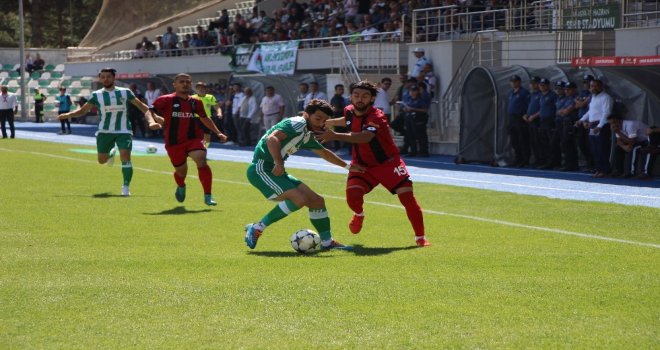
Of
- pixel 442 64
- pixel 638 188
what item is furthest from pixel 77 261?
pixel 442 64

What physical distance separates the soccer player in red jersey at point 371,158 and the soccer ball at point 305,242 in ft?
3.81

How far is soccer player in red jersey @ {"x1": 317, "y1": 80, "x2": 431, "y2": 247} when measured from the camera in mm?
11852

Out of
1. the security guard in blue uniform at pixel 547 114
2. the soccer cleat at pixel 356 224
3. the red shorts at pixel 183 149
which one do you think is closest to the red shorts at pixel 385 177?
the soccer cleat at pixel 356 224

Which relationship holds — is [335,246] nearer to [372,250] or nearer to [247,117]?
[372,250]

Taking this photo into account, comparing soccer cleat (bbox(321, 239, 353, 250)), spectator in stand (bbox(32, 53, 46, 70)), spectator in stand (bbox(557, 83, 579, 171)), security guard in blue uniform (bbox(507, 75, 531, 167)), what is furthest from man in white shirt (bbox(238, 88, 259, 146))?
spectator in stand (bbox(32, 53, 46, 70))

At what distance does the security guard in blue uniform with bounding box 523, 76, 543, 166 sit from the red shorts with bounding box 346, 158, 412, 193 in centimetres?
1204

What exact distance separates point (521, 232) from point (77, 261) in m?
5.45

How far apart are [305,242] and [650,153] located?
37.7 ft

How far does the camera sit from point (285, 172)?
1142 centimetres

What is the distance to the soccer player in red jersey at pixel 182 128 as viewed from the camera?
16781 mm

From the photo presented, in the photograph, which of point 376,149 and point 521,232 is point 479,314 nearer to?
point 376,149

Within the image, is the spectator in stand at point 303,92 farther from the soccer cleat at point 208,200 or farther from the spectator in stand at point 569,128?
the soccer cleat at point 208,200

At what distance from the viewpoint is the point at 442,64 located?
29109 mm

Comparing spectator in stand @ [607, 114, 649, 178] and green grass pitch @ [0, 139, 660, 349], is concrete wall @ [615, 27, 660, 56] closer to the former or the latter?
spectator in stand @ [607, 114, 649, 178]
